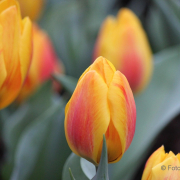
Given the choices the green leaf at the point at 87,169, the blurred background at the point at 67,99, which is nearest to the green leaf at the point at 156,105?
the blurred background at the point at 67,99

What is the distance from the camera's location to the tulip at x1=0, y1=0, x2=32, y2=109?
34cm

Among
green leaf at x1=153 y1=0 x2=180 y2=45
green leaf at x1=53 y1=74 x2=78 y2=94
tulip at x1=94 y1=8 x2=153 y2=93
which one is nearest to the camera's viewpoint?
green leaf at x1=53 y1=74 x2=78 y2=94

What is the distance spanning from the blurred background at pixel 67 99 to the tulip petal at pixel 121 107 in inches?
4.1

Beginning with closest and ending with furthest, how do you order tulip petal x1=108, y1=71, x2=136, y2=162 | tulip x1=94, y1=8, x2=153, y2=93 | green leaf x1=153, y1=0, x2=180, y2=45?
1. tulip petal x1=108, y1=71, x2=136, y2=162
2. tulip x1=94, y1=8, x2=153, y2=93
3. green leaf x1=153, y1=0, x2=180, y2=45

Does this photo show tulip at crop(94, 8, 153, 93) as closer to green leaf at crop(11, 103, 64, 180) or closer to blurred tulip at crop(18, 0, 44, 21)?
green leaf at crop(11, 103, 64, 180)

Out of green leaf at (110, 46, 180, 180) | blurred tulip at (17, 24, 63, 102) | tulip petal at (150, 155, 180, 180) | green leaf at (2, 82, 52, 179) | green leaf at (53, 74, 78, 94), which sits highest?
blurred tulip at (17, 24, 63, 102)

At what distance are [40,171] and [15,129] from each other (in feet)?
0.47

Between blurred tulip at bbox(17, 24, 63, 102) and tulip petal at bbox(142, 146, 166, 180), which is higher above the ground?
blurred tulip at bbox(17, 24, 63, 102)

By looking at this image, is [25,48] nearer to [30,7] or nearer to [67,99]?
[67,99]

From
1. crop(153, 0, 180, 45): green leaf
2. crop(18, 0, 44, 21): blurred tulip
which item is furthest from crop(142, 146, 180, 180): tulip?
crop(18, 0, 44, 21): blurred tulip

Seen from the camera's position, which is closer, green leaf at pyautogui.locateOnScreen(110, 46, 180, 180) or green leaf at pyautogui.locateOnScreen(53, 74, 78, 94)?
green leaf at pyautogui.locateOnScreen(53, 74, 78, 94)

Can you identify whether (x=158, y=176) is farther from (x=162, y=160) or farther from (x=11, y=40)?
(x=11, y=40)

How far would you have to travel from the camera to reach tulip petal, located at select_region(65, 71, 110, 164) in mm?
294

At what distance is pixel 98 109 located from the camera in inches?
11.6
